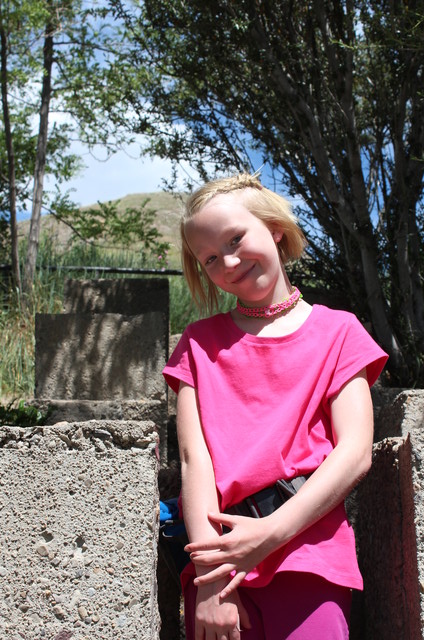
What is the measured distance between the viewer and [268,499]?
165 centimetres

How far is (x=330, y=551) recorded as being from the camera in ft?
5.28

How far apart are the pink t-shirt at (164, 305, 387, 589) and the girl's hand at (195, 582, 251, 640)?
0.07 metres

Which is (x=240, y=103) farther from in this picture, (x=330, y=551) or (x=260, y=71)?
(x=330, y=551)

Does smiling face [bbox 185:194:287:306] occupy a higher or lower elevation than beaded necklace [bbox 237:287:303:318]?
higher

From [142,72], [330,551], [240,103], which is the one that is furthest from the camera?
[142,72]

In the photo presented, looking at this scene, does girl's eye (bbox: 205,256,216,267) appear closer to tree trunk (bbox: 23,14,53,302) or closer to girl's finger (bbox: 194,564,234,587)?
girl's finger (bbox: 194,564,234,587)

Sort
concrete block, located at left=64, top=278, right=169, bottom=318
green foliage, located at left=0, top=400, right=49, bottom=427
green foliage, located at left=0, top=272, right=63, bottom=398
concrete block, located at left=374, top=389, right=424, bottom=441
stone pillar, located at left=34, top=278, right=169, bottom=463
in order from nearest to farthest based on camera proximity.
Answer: concrete block, located at left=374, top=389, right=424, bottom=441 < green foliage, located at left=0, top=400, right=49, bottom=427 < stone pillar, located at left=34, top=278, right=169, bottom=463 < concrete block, located at left=64, top=278, right=169, bottom=318 < green foliage, located at left=0, top=272, right=63, bottom=398

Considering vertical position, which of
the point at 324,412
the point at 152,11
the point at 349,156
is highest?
the point at 152,11

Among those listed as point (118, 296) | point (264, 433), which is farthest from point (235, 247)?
point (118, 296)

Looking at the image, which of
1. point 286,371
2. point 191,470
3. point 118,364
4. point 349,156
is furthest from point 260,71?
point 191,470

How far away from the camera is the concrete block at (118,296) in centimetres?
381

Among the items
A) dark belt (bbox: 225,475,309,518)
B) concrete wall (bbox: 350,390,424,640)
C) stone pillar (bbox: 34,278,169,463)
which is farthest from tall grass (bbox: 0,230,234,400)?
dark belt (bbox: 225,475,309,518)

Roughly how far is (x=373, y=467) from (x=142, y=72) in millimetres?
4106

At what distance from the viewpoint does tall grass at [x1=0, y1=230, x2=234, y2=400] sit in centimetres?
523
